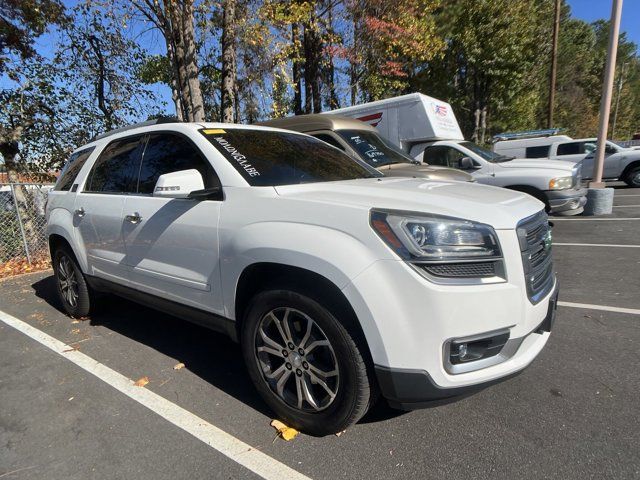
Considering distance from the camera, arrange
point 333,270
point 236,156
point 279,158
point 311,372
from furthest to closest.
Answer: point 279,158 < point 236,156 < point 311,372 < point 333,270

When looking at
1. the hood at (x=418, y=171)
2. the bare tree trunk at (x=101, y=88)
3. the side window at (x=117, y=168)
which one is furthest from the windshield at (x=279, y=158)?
the bare tree trunk at (x=101, y=88)

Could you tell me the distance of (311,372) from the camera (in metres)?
2.38

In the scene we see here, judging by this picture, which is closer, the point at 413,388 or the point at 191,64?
the point at 413,388

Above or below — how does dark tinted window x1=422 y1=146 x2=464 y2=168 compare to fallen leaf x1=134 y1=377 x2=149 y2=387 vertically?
above

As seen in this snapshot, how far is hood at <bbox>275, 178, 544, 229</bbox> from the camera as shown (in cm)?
213

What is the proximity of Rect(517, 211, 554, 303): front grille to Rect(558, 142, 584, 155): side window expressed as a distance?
15.3 m

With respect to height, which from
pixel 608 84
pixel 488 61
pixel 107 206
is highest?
pixel 488 61

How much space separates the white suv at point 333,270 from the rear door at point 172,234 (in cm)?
1

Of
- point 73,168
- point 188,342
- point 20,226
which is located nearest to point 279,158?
point 188,342

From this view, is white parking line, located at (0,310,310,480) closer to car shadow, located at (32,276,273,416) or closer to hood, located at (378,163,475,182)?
car shadow, located at (32,276,273,416)

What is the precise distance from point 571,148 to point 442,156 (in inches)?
360

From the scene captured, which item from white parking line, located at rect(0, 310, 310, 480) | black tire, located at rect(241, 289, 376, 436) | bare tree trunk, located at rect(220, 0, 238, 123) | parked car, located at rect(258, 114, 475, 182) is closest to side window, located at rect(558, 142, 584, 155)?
parked car, located at rect(258, 114, 475, 182)

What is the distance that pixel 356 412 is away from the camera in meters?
2.23

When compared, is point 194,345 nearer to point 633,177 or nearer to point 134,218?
point 134,218
